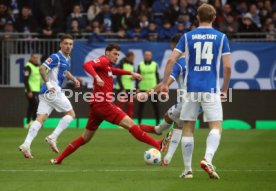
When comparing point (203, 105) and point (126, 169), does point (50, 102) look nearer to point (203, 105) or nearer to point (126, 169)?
point (126, 169)

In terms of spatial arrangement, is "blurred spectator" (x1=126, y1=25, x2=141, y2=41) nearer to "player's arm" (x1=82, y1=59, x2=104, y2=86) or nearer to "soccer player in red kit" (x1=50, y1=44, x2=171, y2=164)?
"soccer player in red kit" (x1=50, y1=44, x2=171, y2=164)

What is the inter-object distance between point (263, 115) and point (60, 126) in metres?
10.8

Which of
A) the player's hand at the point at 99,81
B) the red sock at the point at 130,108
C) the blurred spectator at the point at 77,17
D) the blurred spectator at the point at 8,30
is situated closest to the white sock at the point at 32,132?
the player's hand at the point at 99,81

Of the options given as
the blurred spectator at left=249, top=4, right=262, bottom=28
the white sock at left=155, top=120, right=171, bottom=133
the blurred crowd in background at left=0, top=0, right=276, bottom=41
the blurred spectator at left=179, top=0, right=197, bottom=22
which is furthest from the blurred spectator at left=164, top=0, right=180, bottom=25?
the white sock at left=155, top=120, right=171, bottom=133

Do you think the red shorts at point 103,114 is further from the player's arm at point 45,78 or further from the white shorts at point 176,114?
the player's arm at point 45,78

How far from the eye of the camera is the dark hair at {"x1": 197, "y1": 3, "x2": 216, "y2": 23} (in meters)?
11.6

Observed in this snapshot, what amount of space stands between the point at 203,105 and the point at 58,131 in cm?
548

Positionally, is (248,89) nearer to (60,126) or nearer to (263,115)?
(263,115)

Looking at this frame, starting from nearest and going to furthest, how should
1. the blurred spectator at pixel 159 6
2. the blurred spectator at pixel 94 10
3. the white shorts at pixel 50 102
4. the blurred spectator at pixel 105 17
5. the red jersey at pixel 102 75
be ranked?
the red jersey at pixel 102 75
the white shorts at pixel 50 102
the blurred spectator at pixel 105 17
the blurred spectator at pixel 94 10
the blurred spectator at pixel 159 6

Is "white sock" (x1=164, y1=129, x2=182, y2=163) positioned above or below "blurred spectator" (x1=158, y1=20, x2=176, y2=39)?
below

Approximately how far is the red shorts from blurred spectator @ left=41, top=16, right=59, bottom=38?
13.4 metres

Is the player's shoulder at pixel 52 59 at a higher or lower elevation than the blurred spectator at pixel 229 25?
lower

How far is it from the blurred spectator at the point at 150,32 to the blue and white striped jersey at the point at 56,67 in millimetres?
10771

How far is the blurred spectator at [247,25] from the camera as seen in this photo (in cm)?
2773
